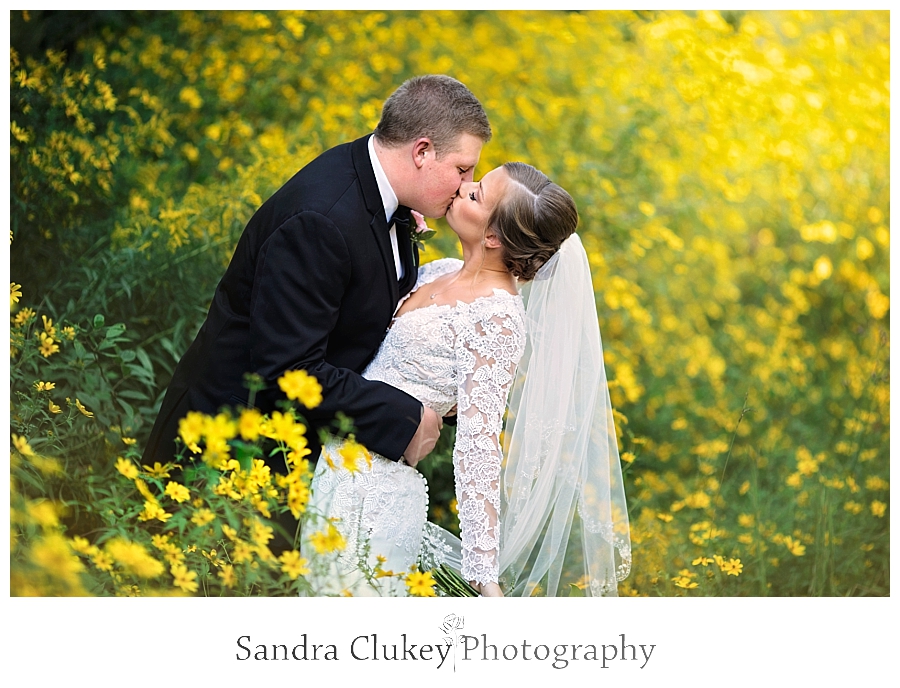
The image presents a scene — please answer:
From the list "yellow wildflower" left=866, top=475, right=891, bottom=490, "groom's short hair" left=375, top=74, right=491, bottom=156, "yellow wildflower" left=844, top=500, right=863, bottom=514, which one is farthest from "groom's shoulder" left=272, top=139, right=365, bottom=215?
"yellow wildflower" left=866, top=475, right=891, bottom=490

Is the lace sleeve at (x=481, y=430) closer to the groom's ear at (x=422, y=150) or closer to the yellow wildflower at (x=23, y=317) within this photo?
the groom's ear at (x=422, y=150)

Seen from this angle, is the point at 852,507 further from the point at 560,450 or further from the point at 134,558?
the point at 134,558

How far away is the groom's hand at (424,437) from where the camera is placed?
8.04 feet

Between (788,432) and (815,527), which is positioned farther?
(788,432)

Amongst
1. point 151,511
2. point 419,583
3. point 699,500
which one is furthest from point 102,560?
point 699,500

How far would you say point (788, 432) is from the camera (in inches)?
191

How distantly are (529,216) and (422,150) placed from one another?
1.29 feet

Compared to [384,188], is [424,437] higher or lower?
lower

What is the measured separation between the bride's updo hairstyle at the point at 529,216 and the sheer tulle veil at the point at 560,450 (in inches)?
6.2

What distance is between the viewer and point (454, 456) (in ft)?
7.91
